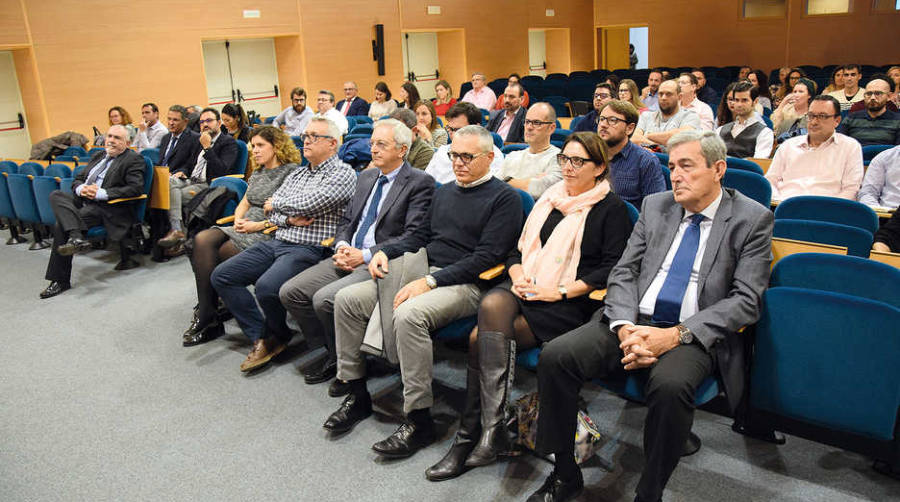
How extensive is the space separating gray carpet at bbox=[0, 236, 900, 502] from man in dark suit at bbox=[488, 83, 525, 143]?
3.15 m

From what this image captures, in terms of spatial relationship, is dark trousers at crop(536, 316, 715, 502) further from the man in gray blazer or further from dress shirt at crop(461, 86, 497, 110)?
dress shirt at crop(461, 86, 497, 110)

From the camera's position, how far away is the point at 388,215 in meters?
3.56

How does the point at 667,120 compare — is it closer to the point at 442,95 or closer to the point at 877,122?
the point at 877,122

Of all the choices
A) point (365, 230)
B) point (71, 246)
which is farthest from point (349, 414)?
point (71, 246)

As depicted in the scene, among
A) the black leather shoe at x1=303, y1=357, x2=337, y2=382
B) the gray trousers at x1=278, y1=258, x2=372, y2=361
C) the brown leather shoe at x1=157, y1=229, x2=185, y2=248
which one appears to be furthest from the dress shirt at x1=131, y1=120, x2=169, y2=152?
the black leather shoe at x1=303, y1=357, x2=337, y2=382

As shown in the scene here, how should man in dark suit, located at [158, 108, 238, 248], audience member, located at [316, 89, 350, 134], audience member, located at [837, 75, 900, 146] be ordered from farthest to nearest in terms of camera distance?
audience member, located at [316, 89, 350, 134]
man in dark suit, located at [158, 108, 238, 248]
audience member, located at [837, 75, 900, 146]

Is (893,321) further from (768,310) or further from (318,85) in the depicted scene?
(318,85)

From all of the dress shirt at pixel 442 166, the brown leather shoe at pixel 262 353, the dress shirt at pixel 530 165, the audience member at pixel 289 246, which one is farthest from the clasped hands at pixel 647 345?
the dress shirt at pixel 442 166

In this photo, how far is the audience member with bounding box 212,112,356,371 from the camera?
3770mm

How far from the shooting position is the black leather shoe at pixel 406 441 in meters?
2.80

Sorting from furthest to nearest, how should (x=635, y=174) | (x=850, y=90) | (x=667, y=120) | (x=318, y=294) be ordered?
1. (x=850, y=90)
2. (x=667, y=120)
3. (x=635, y=174)
4. (x=318, y=294)

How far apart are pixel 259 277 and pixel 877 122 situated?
464 centimetres

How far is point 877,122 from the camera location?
5020 millimetres

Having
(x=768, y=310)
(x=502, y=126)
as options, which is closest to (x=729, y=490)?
(x=768, y=310)
